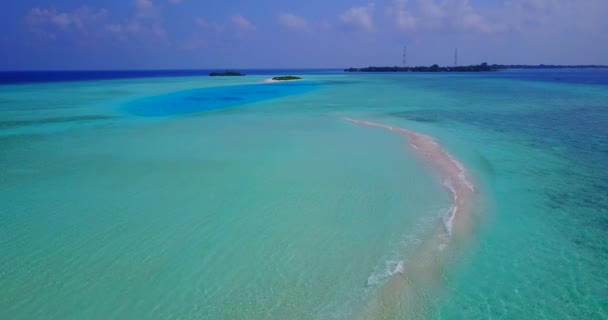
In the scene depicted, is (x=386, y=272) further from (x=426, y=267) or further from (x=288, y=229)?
(x=288, y=229)

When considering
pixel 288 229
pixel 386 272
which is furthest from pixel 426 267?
pixel 288 229

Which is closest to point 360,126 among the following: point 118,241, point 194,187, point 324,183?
point 324,183

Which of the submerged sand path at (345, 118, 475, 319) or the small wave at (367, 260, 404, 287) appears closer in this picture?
the submerged sand path at (345, 118, 475, 319)

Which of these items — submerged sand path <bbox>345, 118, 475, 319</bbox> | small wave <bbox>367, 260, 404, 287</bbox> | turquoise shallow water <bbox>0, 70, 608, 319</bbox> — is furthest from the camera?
small wave <bbox>367, 260, 404, 287</bbox>

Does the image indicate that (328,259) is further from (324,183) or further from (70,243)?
(70,243)

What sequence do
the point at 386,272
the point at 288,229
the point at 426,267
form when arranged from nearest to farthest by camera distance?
the point at 386,272 → the point at 426,267 → the point at 288,229
